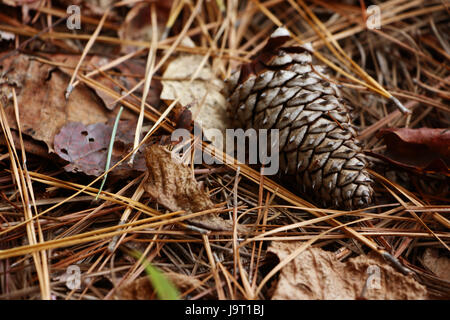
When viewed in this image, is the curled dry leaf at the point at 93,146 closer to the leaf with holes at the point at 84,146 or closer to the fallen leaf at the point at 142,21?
the leaf with holes at the point at 84,146

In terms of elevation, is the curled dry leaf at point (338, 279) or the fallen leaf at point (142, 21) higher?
the fallen leaf at point (142, 21)

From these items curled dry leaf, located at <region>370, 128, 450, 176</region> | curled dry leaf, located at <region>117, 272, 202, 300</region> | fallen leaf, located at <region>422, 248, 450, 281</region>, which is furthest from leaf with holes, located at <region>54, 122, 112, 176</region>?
fallen leaf, located at <region>422, 248, 450, 281</region>

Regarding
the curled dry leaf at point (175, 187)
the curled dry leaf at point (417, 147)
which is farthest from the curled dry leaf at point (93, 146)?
the curled dry leaf at point (417, 147)

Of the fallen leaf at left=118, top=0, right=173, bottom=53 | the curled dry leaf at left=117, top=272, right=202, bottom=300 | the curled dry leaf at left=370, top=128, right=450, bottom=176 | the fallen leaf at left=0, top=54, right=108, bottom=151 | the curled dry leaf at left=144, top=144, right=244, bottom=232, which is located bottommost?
the curled dry leaf at left=117, top=272, right=202, bottom=300

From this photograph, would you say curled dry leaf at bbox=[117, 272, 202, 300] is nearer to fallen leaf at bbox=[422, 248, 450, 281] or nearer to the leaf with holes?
the leaf with holes

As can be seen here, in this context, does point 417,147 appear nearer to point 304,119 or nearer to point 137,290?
point 304,119

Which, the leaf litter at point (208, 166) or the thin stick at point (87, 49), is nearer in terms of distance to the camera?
the leaf litter at point (208, 166)

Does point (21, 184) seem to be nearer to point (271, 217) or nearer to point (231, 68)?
point (271, 217)
